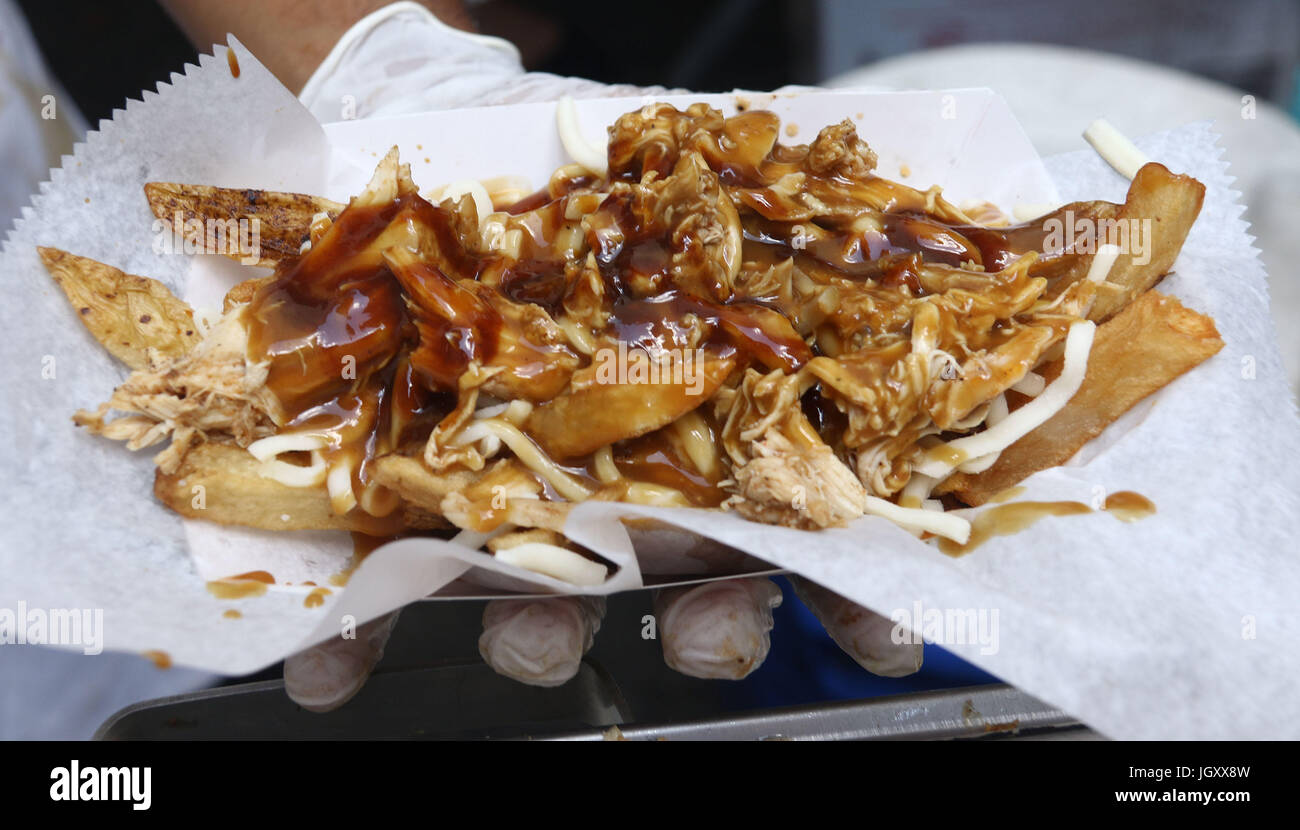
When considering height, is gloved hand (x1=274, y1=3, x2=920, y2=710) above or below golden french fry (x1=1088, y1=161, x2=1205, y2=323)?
below

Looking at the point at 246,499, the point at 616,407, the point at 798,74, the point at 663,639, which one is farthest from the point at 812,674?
the point at 798,74

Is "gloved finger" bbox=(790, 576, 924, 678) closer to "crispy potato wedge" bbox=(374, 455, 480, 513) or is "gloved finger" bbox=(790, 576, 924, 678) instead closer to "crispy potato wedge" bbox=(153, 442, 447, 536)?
"crispy potato wedge" bbox=(374, 455, 480, 513)

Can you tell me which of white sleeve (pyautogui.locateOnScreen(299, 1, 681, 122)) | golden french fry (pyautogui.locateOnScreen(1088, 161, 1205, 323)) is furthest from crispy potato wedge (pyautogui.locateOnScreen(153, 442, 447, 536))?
golden french fry (pyautogui.locateOnScreen(1088, 161, 1205, 323))

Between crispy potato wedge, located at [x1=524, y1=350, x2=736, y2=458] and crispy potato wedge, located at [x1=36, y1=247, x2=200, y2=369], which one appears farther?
crispy potato wedge, located at [x1=36, y1=247, x2=200, y2=369]

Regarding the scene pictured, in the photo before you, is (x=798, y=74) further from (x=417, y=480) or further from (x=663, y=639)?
(x=417, y=480)

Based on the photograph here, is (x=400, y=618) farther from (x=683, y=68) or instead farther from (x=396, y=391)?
(x=683, y=68)

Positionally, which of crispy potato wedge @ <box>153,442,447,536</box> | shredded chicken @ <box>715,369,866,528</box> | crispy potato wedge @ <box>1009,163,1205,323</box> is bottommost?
crispy potato wedge @ <box>153,442,447,536</box>

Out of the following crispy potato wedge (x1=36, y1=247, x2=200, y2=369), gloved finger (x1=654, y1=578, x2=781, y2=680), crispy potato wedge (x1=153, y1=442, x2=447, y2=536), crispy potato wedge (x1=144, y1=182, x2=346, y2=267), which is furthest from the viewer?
crispy potato wedge (x1=144, y1=182, x2=346, y2=267)
